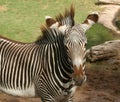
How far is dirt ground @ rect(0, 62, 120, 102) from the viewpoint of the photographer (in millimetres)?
8633

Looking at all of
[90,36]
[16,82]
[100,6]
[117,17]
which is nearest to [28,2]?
[100,6]

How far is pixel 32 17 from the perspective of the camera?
16500 millimetres

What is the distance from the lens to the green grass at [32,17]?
1369cm

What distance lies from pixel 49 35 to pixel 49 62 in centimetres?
45

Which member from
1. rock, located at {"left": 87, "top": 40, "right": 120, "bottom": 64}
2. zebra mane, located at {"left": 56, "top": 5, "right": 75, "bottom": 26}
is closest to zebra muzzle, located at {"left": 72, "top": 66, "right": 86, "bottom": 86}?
zebra mane, located at {"left": 56, "top": 5, "right": 75, "bottom": 26}

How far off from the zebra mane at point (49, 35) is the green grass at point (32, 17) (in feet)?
22.2

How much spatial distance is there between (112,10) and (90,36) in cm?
412


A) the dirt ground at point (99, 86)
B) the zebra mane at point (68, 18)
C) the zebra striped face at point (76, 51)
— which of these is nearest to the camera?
the zebra striped face at point (76, 51)

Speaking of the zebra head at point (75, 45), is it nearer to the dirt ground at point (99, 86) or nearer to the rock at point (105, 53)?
the dirt ground at point (99, 86)

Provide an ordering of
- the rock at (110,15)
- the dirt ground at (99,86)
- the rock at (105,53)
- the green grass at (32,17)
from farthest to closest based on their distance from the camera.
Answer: the rock at (110,15), the green grass at (32,17), the rock at (105,53), the dirt ground at (99,86)

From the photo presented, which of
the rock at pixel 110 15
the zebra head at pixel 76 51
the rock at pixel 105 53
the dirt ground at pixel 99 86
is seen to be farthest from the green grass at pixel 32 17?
the zebra head at pixel 76 51

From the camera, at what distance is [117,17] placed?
16656 millimetres

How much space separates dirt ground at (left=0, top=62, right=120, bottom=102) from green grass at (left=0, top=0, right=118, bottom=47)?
218 centimetres

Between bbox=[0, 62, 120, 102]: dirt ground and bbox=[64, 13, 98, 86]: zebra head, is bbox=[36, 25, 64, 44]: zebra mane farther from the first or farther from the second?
bbox=[0, 62, 120, 102]: dirt ground
